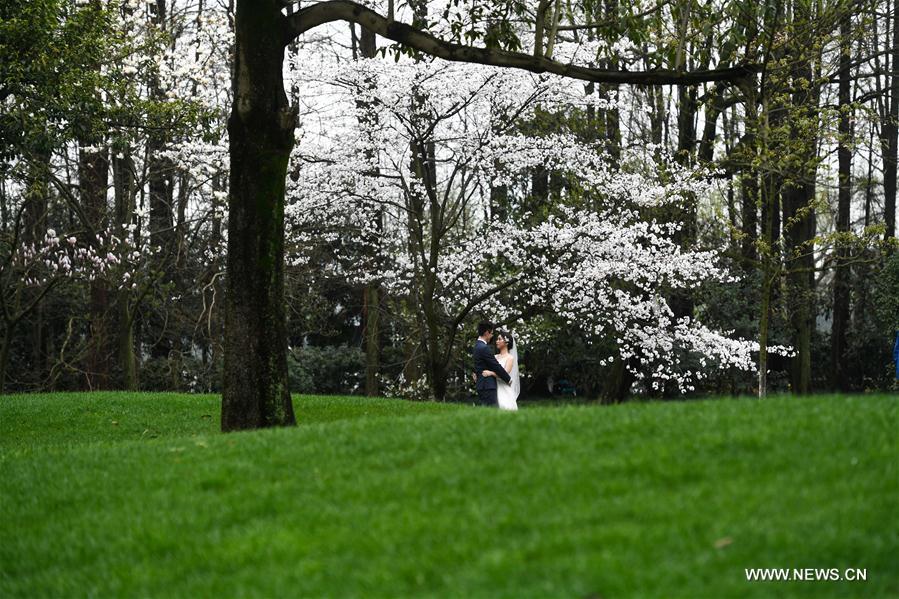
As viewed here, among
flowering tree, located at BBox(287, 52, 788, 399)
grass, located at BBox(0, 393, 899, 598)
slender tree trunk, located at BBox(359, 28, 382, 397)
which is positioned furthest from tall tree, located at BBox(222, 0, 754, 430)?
slender tree trunk, located at BBox(359, 28, 382, 397)

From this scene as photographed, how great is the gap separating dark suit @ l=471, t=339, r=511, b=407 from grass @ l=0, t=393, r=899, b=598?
5.77m

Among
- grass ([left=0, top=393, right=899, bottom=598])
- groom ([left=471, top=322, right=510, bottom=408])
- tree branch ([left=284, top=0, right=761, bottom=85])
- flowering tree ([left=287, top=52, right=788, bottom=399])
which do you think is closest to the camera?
grass ([left=0, top=393, right=899, bottom=598])

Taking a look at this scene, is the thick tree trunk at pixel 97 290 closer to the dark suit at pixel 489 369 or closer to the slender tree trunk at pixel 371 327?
the slender tree trunk at pixel 371 327

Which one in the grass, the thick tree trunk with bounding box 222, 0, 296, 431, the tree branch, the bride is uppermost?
the tree branch

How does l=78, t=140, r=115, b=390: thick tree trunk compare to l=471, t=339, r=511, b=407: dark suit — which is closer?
l=471, t=339, r=511, b=407: dark suit

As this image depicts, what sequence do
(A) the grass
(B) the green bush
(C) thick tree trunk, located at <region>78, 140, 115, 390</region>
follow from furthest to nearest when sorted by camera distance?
(B) the green bush, (C) thick tree trunk, located at <region>78, 140, 115, 390</region>, (A) the grass

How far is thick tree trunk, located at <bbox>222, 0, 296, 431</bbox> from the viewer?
41.3ft

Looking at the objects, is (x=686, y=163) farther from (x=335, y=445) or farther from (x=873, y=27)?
(x=335, y=445)

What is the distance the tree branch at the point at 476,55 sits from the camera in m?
12.8

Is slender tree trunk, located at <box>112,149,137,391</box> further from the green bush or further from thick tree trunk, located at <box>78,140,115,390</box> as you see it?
the green bush

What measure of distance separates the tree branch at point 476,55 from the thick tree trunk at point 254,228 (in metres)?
0.62

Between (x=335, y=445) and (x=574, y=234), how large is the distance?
1359 centimetres

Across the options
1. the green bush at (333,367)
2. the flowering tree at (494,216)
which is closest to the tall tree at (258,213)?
the flowering tree at (494,216)

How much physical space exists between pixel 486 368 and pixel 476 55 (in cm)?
483
